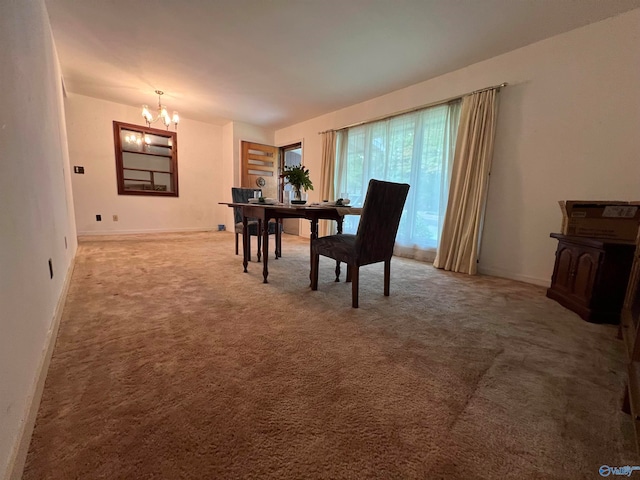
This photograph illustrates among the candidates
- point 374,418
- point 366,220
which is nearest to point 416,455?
point 374,418

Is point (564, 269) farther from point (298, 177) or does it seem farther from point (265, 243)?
point (265, 243)

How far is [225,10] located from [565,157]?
3.38 metres

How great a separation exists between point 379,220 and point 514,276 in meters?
1.98

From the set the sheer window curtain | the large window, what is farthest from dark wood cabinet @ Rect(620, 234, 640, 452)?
the sheer window curtain

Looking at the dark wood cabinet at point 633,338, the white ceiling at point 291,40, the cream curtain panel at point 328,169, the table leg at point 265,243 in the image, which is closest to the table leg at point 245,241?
the table leg at point 265,243

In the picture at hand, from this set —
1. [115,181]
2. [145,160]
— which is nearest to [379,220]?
[115,181]

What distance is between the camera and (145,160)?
17.2 ft

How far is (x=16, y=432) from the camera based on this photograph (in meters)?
0.75

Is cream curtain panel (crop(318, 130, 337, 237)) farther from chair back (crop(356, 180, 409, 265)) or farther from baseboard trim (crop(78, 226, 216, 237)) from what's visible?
baseboard trim (crop(78, 226, 216, 237))

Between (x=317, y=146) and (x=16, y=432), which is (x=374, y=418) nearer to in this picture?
(x=16, y=432)

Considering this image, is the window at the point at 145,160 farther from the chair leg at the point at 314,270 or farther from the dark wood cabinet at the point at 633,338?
the dark wood cabinet at the point at 633,338

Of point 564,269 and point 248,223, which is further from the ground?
point 248,223

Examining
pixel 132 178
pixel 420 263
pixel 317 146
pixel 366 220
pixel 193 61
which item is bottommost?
pixel 420 263

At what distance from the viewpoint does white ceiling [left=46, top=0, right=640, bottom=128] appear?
2148 mm
